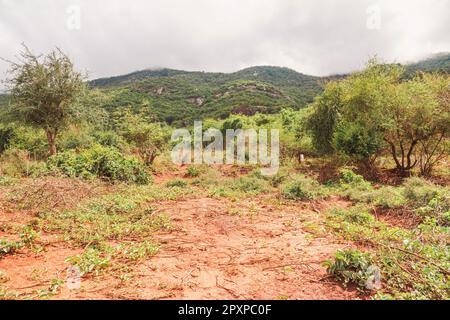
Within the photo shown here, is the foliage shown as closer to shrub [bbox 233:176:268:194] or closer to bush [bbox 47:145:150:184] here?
bush [bbox 47:145:150:184]

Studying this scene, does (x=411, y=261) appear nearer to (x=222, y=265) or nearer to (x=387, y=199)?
(x=222, y=265)

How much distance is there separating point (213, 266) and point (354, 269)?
1.96 metres

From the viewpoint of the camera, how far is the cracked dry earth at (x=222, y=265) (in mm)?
3867

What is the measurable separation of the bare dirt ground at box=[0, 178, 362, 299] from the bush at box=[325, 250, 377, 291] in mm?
140

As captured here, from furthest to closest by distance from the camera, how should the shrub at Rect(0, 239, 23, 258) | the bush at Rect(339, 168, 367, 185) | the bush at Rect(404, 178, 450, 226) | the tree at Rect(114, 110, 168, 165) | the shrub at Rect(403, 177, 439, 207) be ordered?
the tree at Rect(114, 110, 168, 165), the bush at Rect(339, 168, 367, 185), the shrub at Rect(403, 177, 439, 207), the bush at Rect(404, 178, 450, 226), the shrub at Rect(0, 239, 23, 258)

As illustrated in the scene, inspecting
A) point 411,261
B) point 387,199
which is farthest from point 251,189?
point 411,261

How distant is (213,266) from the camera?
4.72 m

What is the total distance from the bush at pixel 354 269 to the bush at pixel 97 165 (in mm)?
8892

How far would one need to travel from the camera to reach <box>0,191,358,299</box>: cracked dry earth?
12.7 ft

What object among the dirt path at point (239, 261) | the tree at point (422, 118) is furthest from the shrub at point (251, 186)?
the tree at point (422, 118)

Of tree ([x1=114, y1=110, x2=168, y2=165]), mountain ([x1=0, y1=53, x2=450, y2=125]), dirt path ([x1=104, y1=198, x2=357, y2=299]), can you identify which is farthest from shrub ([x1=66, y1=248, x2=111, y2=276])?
mountain ([x1=0, y1=53, x2=450, y2=125])

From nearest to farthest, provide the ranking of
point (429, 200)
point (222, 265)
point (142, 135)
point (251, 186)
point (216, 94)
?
point (222, 265) < point (429, 200) < point (251, 186) < point (142, 135) < point (216, 94)

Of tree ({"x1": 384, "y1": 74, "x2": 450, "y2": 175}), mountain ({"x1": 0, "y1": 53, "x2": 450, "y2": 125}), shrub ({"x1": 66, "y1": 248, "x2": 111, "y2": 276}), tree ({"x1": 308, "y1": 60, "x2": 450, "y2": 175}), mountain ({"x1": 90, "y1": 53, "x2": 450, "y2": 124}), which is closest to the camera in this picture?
shrub ({"x1": 66, "y1": 248, "x2": 111, "y2": 276})

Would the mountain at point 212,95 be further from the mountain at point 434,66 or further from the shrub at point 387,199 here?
the shrub at point 387,199
